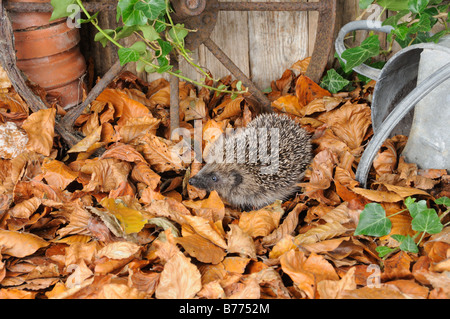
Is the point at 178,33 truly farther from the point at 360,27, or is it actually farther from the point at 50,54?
the point at 360,27

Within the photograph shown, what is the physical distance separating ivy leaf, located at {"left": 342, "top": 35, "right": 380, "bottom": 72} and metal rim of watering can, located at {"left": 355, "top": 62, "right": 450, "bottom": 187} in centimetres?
45

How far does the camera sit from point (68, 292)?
65.6 inches

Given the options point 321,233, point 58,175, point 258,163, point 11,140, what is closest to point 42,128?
point 11,140

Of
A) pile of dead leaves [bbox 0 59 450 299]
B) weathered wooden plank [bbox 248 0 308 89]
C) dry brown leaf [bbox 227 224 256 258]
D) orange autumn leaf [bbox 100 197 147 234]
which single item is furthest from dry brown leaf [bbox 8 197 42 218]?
weathered wooden plank [bbox 248 0 308 89]

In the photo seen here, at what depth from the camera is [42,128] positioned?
247cm

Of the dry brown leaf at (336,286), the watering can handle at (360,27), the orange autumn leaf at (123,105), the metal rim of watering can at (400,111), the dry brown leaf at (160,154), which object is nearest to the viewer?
the dry brown leaf at (336,286)

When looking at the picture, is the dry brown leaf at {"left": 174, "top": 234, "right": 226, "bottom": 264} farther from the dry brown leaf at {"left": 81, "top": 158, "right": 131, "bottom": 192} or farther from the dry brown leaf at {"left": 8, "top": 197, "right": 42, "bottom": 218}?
the dry brown leaf at {"left": 8, "top": 197, "right": 42, "bottom": 218}

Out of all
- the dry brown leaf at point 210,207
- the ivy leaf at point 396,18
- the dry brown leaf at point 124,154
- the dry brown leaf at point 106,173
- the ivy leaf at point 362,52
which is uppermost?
the ivy leaf at point 396,18

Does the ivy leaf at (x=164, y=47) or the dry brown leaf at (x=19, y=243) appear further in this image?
the ivy leaf at (x=164, y=47)

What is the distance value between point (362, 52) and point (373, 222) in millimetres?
941

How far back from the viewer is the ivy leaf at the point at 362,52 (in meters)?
2.26

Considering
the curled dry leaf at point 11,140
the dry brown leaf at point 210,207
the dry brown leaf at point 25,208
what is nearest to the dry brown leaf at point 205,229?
the dry brown leaf at point 210,207

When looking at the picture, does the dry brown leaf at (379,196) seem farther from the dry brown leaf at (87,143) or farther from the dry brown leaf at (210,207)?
the dry brown leaf at (87,143)

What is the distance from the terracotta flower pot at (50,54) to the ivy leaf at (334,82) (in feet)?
5.16
